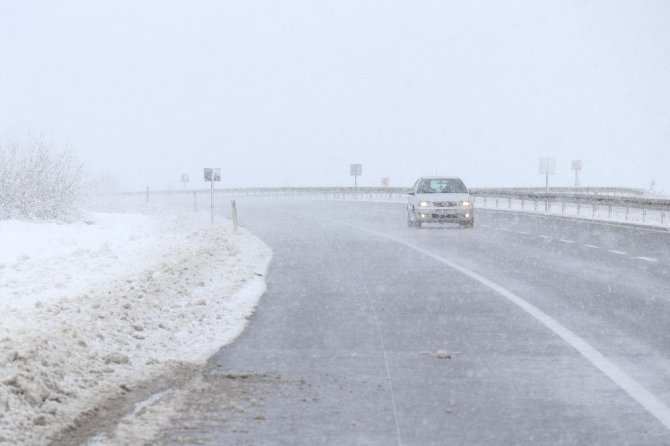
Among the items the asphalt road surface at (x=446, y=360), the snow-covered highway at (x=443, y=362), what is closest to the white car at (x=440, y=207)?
the asphalt road surface at (x=446, y=360)

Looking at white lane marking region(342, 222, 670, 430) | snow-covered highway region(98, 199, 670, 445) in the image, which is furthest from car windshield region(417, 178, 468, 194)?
white lane marking region(342, 222, 670, 430)

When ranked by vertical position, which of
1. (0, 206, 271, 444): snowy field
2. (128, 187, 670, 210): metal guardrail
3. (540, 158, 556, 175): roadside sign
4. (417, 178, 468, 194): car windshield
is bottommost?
(0, 206, 271, 444): snowy field

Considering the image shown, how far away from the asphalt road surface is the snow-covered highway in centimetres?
2

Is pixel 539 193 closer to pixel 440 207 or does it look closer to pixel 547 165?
pixel 547 165

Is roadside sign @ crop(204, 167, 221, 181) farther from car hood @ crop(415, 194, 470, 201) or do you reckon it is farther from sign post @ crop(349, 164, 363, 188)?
sign post @ crop(349, 164, 363, 188)

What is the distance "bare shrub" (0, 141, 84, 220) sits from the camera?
36250mm

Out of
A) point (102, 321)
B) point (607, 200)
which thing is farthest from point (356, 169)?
point (102, 321)

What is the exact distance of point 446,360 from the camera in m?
Answer: 8.21

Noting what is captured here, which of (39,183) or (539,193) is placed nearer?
(39,183)

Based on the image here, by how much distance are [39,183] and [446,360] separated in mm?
32358

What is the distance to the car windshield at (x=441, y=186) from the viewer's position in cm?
3119

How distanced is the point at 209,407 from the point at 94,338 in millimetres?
2627

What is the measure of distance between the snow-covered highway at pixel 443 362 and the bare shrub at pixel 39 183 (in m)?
22.8

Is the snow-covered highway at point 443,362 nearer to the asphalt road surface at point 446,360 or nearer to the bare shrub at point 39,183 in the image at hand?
the asphalt road surface at point 446,360
